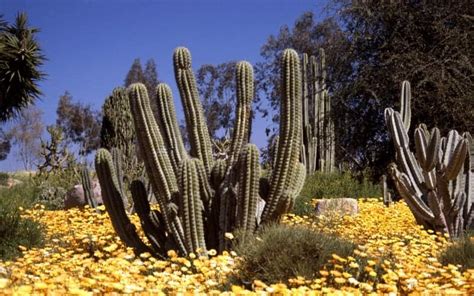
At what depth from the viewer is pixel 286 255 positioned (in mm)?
5359

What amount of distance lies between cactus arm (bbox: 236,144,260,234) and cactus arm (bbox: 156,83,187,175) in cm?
88

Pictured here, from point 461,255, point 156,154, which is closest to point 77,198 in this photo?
point 156,154

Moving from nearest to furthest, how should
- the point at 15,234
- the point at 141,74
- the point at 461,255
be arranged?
the point at 461,255, the point at 15,234, the point at 141,74

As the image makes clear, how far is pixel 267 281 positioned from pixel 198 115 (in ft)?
7.87

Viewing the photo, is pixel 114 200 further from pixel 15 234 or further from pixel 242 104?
pixel 15 234

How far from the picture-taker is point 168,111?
7.07m

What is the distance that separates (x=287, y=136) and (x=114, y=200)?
6.46 feet

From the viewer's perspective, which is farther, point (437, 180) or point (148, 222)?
point (437, 180)

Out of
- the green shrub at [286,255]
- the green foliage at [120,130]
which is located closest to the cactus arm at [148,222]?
the green shrub at [286,255]

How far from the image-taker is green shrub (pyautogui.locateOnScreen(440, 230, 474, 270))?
19.6 feet

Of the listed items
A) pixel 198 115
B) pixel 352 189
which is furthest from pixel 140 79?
pixel 198 115

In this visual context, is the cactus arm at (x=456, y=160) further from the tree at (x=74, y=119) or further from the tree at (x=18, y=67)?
the tree at (x=74, y=119)

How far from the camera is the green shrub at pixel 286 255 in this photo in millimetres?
5309

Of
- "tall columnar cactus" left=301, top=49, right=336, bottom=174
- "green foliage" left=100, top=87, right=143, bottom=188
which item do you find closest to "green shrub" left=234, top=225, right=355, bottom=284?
"green foliage" left=100, top=87, right=143, bottom=188
